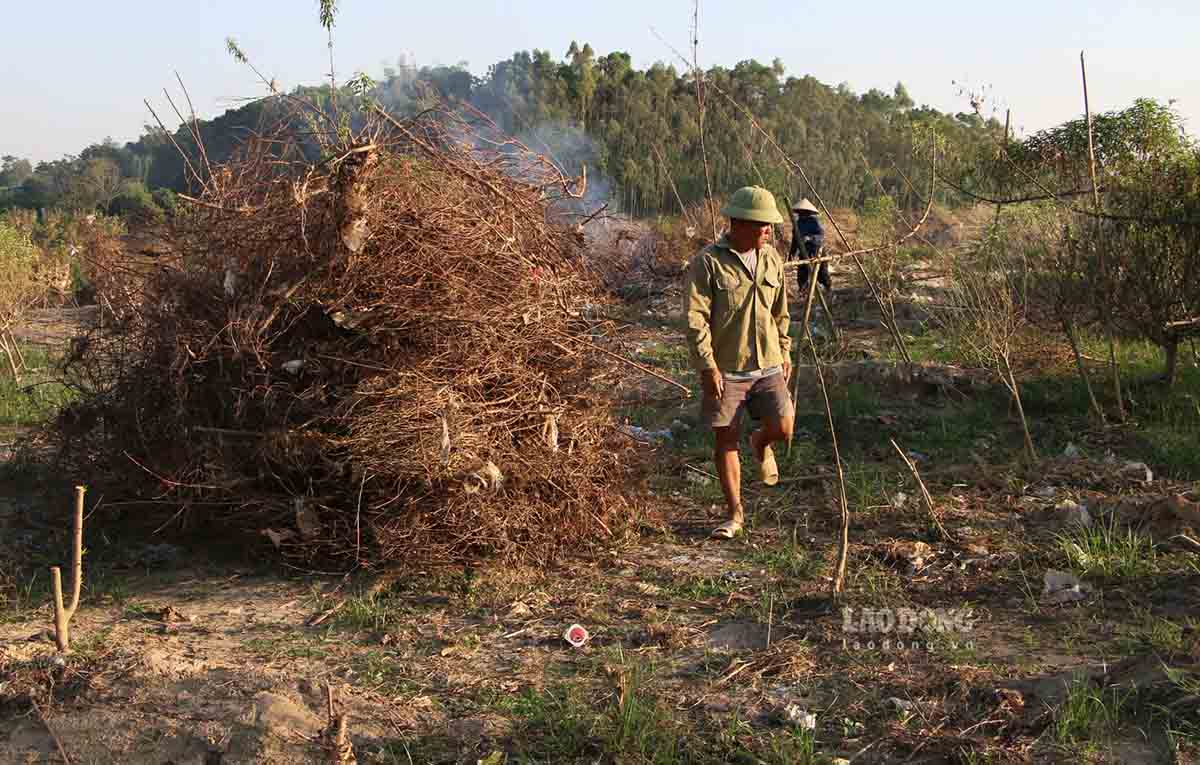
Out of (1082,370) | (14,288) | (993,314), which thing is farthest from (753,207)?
(14,288)

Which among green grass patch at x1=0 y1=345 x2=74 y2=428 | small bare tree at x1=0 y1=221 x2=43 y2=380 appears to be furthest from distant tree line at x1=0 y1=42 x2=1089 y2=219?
green grass patch at x1=0 y1=345 x2=74 y2=428

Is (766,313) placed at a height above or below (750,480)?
above

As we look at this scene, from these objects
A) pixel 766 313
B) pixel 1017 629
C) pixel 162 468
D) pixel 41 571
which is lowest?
pixel 1017 629

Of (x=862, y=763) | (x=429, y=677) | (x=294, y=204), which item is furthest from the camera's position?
(x=294, y=204)

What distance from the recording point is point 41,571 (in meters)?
4.54

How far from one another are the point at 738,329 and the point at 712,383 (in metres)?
0.31

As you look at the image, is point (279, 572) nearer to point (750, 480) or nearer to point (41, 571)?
point (41, 571)

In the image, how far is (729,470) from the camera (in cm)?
502

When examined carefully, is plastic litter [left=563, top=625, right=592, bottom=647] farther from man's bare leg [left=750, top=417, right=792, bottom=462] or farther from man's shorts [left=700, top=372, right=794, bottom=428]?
man's bare leg [left=750, top=417, right=792, bottom=462]

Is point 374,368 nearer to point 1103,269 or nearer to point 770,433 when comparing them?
point 770,433

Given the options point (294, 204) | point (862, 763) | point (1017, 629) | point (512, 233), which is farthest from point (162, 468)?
point (1017, 629)

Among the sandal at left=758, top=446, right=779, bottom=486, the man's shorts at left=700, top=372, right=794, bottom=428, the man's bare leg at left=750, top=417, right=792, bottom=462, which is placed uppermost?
the man's shorts at left=700, top=372, right=794, bottom=428

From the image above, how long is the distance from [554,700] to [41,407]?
20.3ft

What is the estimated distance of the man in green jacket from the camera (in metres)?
4.78
